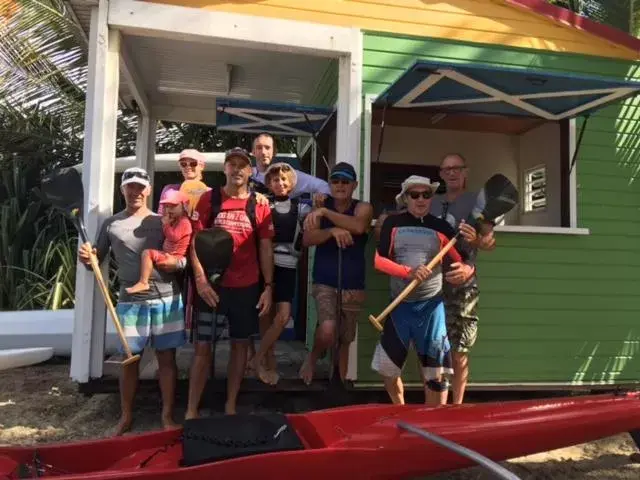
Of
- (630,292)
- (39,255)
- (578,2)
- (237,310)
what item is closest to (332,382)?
(237,310)

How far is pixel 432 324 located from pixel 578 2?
7.84 m

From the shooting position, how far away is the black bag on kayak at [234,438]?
2.60 meters

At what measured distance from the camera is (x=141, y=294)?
13.0 feet

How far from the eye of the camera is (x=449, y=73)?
158 inches

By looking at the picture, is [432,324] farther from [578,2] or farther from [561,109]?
[578,2]

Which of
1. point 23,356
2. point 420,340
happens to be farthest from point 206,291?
point 23,356

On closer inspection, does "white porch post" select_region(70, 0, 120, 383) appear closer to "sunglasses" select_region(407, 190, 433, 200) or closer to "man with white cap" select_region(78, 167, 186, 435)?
"man with white cap" select_region(78, 167, 186, 435)

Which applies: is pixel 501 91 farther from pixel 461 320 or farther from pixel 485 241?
pixel 461 320

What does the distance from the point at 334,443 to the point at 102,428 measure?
2350 millimetres

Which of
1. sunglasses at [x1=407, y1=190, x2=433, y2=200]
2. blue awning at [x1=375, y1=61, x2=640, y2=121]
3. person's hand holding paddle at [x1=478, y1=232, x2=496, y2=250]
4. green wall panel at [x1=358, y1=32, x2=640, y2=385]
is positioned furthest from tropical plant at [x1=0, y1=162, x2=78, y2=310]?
person's hand holding paddle at [x1=478, y1=232, x2=496, y2=250]

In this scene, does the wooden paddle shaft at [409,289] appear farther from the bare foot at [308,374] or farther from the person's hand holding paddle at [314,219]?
the bare foot at [308,374]

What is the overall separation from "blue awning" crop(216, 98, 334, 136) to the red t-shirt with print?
7.33ft

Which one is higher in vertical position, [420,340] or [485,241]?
[485,241]

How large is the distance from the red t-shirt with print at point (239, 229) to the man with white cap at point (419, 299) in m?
0.85
